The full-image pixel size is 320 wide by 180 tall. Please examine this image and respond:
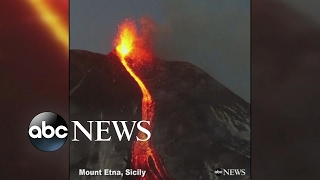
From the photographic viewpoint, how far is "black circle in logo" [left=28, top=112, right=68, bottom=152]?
4121 millimetres

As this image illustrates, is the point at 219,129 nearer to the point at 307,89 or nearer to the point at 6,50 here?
the point at 307,89

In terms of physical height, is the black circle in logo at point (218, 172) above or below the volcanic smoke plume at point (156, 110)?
below

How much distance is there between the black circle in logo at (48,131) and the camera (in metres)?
4.12

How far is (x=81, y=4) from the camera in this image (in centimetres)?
414

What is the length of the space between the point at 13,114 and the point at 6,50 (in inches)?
12.4

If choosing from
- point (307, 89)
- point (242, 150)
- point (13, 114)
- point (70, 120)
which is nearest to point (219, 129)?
point (242, 150)

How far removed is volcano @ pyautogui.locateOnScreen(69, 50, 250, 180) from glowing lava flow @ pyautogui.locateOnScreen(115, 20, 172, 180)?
2 centimetres

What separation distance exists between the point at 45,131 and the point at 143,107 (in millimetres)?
491

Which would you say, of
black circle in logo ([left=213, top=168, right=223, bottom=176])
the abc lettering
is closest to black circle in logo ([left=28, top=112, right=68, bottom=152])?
the abc lettering

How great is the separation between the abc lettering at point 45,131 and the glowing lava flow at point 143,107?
14.1 inches

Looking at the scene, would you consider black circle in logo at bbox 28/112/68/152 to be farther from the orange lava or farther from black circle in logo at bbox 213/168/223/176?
black circle in logo at bbox 213/168/223/176

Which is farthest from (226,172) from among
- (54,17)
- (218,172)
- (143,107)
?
(54,17)

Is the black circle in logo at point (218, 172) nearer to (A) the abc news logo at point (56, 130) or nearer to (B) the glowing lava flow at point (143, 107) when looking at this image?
(B) the glowing lava flow at point (143, 107)

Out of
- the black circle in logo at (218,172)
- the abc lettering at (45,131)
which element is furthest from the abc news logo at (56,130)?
the black circle in logo at (218,172)
